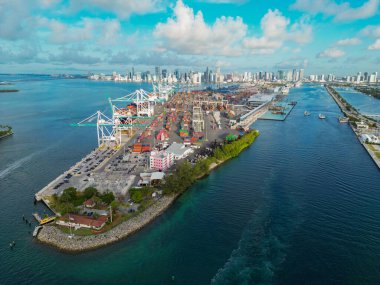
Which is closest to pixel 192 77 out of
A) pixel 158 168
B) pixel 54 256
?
pixel 158 168

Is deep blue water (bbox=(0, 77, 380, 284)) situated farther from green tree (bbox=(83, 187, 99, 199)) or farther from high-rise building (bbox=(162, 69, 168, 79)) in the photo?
high-rise building (bbox=(162, 69, 168, 79))

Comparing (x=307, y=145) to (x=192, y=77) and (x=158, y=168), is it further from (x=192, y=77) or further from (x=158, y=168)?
(x=192, y=77)

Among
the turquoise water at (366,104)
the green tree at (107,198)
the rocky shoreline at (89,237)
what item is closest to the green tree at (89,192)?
the green tree at (107,198)

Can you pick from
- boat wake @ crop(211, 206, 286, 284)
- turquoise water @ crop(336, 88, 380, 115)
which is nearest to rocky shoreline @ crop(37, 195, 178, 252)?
boat wake @ crop(211, 206, 286, 284)

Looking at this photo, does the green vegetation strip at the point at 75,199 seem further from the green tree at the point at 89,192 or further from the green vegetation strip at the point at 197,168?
the green vegetation strip at the point at 197,168

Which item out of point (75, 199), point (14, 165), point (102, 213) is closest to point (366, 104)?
point (102, 213)
